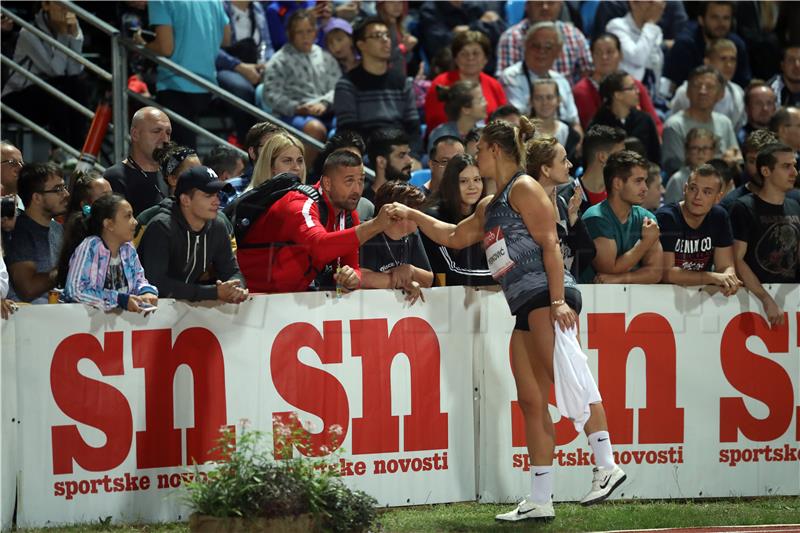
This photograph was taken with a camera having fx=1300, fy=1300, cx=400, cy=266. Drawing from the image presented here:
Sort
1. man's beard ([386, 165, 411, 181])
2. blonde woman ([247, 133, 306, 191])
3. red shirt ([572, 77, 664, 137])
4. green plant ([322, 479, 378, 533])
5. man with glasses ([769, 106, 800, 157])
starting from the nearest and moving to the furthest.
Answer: green plant ([322, 479, 378, 533]) < blonde woman ([247, 133, 306, 191]) < man's beard ([386, 165, 411, 181]) < man with glasses ([769, 106, 800, 157]) < red shirt ([572, 77, 664, 137])

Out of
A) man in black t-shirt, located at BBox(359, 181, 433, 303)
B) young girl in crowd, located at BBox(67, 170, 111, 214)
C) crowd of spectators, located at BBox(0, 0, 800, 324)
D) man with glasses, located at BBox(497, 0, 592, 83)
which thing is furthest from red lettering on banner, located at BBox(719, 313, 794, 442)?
man with glasses, located at BBox(497, 0, 592, 83)

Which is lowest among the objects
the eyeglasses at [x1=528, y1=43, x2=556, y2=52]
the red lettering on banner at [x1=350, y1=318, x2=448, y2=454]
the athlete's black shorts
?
the red lettering on banner at [x1=350, y1=318, x2=448, y2=454]

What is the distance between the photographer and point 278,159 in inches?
314

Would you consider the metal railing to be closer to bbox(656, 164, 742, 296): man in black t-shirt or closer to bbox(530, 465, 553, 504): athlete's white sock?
bbox(656, 164, 742, 296): man in black t-shirt

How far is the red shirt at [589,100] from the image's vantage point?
12.8 metres

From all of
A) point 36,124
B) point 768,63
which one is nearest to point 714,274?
point 36,124

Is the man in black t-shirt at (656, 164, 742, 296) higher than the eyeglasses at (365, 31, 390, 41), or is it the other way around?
the eyeglasses at (365, 31, 390, 41)

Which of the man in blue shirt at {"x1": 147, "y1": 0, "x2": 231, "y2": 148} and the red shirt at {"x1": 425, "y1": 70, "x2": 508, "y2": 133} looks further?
the red shirt at {"x1": 425, "y1": 70, "x2": 508, "y2": 133}

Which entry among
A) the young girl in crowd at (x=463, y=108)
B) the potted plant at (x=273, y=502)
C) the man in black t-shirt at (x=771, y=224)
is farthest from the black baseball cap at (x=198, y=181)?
the young girl in crowd at (x=463, y=108)

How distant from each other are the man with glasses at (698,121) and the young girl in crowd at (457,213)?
425cm

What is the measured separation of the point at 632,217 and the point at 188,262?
2.87 metres

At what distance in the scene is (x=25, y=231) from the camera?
7707 millimetres

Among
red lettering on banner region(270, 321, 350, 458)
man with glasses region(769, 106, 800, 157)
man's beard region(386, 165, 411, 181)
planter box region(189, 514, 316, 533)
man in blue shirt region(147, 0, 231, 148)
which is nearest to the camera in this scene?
planter box region(189, 514, 316, 533)

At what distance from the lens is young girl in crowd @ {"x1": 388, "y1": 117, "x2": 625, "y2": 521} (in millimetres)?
7000
